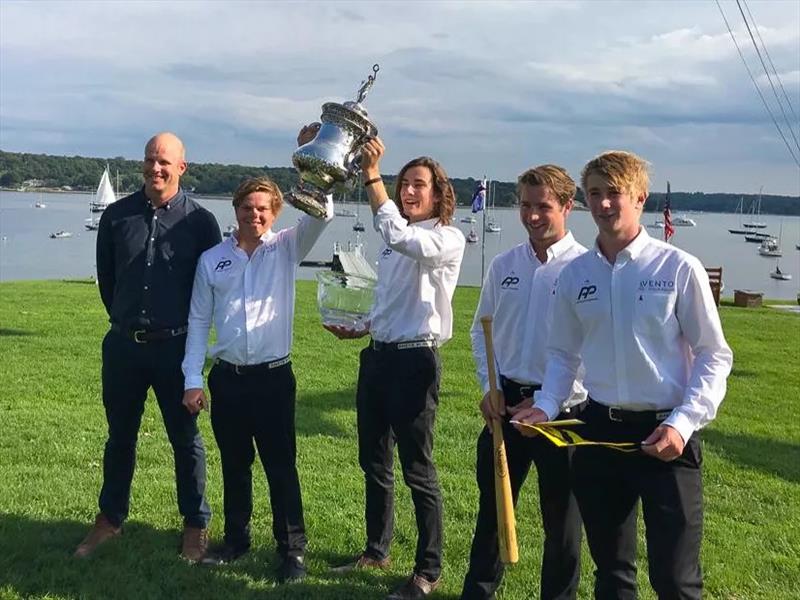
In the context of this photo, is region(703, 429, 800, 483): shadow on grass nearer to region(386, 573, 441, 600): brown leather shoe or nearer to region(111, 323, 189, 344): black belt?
region(386, 573, 441, 600): brown leather shoe

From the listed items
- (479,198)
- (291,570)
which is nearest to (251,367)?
(291,570)

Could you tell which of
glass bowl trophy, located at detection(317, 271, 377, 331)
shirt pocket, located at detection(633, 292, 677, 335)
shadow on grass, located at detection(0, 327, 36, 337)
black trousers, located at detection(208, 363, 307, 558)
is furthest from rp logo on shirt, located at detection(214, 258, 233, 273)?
shadow on grass, located at detection(0, 327, 36, 337)

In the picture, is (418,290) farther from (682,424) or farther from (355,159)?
(682,424)

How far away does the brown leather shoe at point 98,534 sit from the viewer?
188 inches

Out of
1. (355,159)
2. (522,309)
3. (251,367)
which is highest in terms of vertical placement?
(355,159)

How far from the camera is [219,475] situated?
6.30 m

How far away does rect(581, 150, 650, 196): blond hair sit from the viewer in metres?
3.12

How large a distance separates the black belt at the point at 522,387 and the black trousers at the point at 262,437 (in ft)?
4.21

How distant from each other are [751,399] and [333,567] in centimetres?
798

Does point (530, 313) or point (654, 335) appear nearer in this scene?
point (654, 335)

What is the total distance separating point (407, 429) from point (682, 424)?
170 centimetres

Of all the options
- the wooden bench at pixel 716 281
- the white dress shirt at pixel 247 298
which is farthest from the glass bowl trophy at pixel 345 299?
the wooden bench at pixel 716 281

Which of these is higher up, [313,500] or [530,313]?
[530,313]

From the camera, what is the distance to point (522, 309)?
3908 mm
